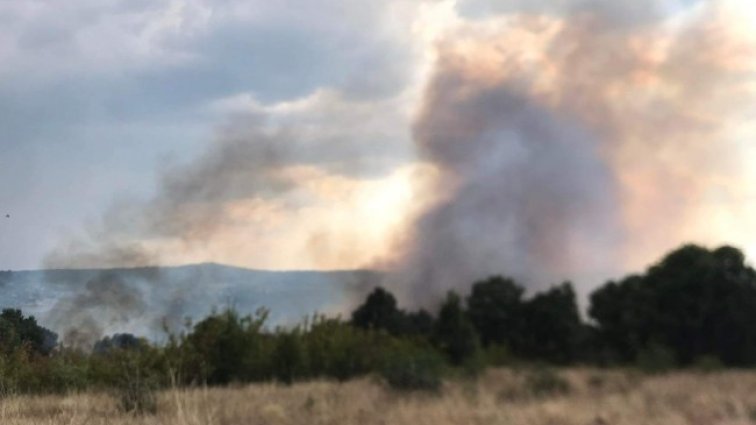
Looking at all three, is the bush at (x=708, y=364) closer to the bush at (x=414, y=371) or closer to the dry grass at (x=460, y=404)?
the dry grass at (x=460, y=404)

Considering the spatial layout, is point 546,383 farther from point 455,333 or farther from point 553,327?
point 455,333

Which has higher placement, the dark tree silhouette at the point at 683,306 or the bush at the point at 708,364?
the dark tree silhouette at the point at 683,306

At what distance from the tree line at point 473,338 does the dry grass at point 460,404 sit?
1.46m

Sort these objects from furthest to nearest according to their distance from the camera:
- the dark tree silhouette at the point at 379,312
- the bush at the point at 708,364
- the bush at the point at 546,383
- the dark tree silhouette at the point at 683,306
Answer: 1. the dark tree silhouette at the point at 379,312
2. the dark tree silhouette at the point at 683,306
3. the bush at the point at 546,383
4. the bush at the point at 708,364

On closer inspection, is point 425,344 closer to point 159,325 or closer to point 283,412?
point 159,325

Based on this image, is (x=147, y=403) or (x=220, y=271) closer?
(x=147, y=403)

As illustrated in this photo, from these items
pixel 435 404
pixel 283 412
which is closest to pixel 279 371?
pixel 435 404

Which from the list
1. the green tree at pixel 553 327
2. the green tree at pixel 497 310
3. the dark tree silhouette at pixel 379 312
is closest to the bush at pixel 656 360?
the green tree at pixel 553 327

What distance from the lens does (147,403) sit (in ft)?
47.9

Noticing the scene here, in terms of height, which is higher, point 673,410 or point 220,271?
point 220,271

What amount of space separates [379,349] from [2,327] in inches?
595

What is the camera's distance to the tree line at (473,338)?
77.6ft

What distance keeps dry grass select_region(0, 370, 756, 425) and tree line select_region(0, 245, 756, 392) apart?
1459 millimetres

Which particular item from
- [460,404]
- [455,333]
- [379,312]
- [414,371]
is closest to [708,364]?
[460,404]
